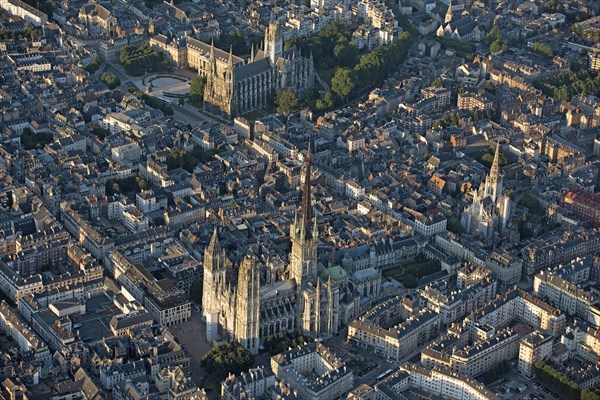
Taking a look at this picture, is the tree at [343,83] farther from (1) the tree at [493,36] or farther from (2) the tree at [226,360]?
(2) the tree at [226,360]

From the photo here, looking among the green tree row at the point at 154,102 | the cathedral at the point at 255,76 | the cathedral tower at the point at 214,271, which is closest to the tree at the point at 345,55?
the cathedral at the point at 255,76

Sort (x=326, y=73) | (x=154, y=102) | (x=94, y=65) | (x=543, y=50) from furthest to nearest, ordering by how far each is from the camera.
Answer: (x=543, y=50) < (x=326, y=73) < (x=94, y=65) < (x=154, y=102)

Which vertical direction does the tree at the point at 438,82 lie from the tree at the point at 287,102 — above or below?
above

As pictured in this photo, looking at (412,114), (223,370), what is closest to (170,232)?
(223,370)

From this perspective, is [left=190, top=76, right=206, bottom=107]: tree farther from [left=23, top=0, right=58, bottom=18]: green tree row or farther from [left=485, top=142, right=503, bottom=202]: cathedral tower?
[left=485, top=142, right=503, bottom=202]: cathedral tower

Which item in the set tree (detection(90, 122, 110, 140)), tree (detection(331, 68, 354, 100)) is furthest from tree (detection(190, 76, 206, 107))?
tree (detection(331, 68, 354, 100))

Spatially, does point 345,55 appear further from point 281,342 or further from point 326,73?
point 281,342

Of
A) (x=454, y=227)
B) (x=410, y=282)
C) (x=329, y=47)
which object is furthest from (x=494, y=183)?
(x=329, y=47)
